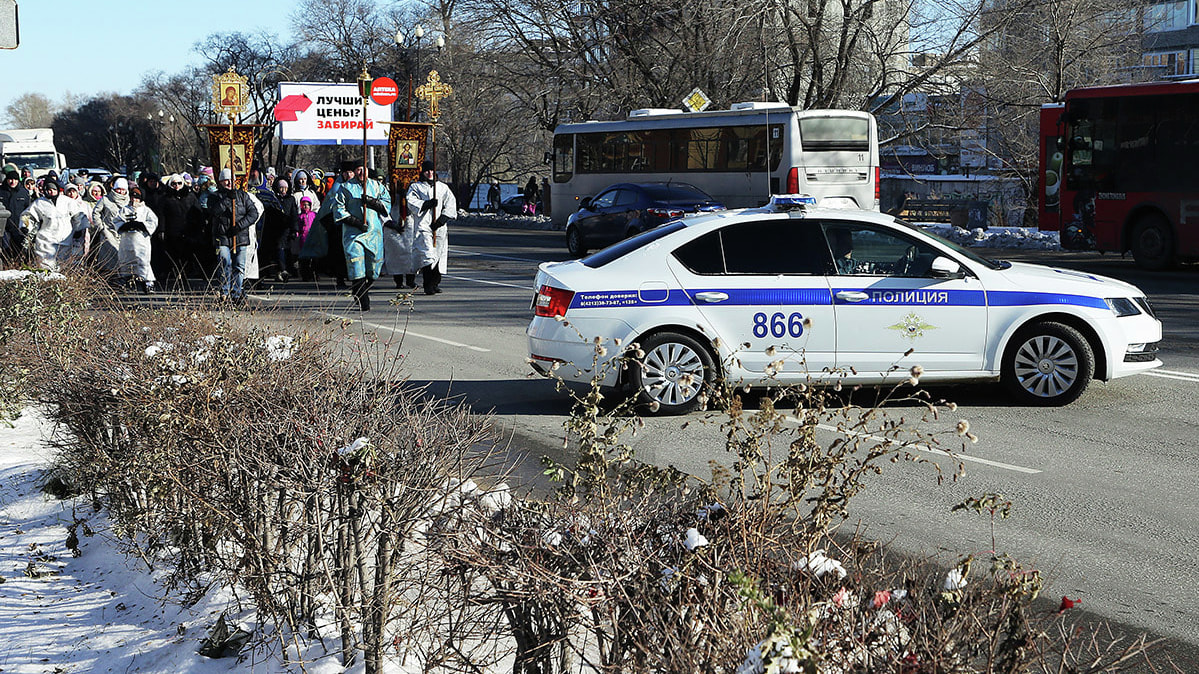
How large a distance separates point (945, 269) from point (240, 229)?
1032 cm

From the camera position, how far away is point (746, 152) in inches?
1132

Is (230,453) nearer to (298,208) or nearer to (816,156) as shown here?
(298,208)

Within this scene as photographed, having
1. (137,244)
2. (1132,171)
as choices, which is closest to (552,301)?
(137,244)

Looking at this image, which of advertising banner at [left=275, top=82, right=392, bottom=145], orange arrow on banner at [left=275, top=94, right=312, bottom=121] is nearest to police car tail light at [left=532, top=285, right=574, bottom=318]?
advertising banner at [left=275, top=82, right=392, bottom=145]

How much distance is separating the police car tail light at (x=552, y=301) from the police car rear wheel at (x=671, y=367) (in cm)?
63

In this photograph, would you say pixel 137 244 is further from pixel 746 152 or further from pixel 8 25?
pixel 746 152

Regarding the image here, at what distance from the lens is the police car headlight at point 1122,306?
9055mm

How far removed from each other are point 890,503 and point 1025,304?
301 cm

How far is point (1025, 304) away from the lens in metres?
8.95

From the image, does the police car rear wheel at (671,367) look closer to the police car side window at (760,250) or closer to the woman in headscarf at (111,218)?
the police car side window at (760,250)

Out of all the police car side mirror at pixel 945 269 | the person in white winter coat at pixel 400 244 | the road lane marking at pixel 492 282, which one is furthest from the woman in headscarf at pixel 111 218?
the police car side mirror at pixel 945 269

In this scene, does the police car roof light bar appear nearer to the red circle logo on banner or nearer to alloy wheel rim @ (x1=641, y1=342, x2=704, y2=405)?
alloy wheel rim @ (x1=641, y1=342, x2=704, y2=405)

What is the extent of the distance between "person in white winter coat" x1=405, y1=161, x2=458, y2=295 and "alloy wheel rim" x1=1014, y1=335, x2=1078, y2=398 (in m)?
9.61

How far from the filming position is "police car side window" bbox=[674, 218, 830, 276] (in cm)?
898
